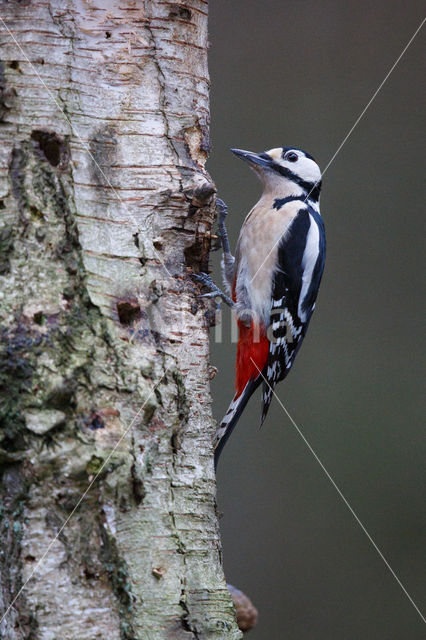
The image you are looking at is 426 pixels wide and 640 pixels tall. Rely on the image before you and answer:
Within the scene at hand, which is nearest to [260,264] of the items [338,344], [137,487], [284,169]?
[284,169]

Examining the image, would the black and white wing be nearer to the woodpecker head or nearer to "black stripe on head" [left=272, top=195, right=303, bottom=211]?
"black stripe on head" [left=272, top=195, right=303, bottom=211]

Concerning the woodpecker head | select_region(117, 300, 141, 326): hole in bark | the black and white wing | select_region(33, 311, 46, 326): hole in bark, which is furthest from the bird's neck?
select_region(33, 311, 46, 326): hole in bark

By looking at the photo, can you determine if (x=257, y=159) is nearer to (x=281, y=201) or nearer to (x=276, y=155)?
(x=276, y=155)

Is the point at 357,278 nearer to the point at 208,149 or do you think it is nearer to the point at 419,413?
the point at 419,413

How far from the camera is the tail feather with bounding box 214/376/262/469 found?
228cm

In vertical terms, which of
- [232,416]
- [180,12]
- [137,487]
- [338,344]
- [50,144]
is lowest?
[338,344]

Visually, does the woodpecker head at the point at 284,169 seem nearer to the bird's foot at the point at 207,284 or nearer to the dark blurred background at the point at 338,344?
the bird's foot at the point at 207,284

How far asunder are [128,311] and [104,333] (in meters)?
0.10

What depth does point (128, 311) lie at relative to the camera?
1.74 m

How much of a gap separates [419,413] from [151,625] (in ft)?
10.7

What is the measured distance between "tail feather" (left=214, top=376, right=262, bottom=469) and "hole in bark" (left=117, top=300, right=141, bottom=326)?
577 millimetres

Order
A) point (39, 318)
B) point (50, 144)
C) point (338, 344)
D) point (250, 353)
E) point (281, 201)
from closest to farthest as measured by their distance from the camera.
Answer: point (39, 318) < point (50, 144) < point (250, 353) < point (281, 201) < point (338, 344)

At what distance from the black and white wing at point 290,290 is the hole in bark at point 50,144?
125 centimetres

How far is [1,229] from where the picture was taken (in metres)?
1.63
